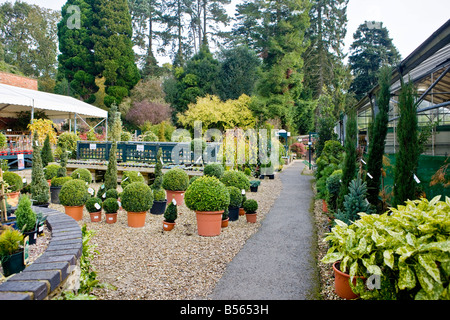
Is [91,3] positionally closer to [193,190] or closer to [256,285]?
[193,190]

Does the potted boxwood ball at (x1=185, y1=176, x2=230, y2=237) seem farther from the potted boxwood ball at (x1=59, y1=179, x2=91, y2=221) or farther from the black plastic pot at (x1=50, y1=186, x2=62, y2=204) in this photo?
the black plastic pot at (x1=50, y1=186, x2=62, y2=204)

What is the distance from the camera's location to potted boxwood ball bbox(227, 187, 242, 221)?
5.55 meters

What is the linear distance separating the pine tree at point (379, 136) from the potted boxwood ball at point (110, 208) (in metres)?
4.11

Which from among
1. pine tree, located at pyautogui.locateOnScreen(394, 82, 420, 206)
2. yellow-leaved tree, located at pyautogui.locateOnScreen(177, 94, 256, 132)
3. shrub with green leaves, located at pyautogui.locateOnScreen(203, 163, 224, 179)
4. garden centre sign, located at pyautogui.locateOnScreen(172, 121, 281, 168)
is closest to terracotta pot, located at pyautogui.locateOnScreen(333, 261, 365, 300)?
pine tree, located at pyautogui.locateOnScreen(394, 82, 420, 206)

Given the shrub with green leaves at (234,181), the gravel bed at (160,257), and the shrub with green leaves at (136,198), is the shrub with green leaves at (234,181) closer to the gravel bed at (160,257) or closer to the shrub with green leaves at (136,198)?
the gravel bed at (160,257)

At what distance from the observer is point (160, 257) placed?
3.77 metres

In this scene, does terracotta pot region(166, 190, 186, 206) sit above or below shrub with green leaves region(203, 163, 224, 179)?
below

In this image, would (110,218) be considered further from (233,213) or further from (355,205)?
(355,205)

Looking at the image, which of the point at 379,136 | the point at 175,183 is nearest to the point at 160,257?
the point at 175,183

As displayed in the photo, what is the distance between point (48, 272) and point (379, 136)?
14.8 ft

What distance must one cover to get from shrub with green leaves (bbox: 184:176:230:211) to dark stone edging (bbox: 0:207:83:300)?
199cm

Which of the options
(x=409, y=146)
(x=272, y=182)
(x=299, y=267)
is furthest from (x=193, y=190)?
(x=272, y=182)

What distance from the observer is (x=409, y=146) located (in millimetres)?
3447
